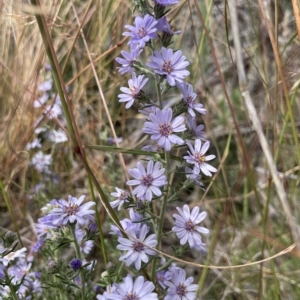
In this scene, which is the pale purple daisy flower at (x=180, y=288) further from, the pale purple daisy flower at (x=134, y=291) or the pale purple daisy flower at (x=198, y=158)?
the pale purple daisy flower at (x=198, y=158)

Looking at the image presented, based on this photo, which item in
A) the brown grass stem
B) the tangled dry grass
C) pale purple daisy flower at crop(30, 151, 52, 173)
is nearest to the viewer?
the brown grass stem

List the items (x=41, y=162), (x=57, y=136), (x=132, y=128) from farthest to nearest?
(x=132, y=128)
(x=57, y=136)
(x=41, y=162)

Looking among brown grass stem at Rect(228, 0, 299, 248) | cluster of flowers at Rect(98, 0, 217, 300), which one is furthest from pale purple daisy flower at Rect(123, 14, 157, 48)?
brown grass stem at Rect(228, 0, 299, 248)

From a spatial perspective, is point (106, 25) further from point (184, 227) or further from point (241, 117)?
point (184, 227)

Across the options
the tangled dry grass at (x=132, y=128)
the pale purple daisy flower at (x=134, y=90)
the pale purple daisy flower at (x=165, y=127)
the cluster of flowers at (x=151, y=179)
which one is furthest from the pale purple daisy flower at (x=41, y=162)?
the pale purple daisy flower at (x=165, y=127)

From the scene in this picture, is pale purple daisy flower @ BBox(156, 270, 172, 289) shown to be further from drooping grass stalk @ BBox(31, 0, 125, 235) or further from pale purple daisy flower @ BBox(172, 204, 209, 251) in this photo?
drooping grass stalk @ BBox(31, 0, 125, 235)

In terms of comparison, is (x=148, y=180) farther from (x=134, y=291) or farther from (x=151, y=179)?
(x=134, y=291)

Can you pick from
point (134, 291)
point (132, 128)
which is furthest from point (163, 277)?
point (132, 128)
